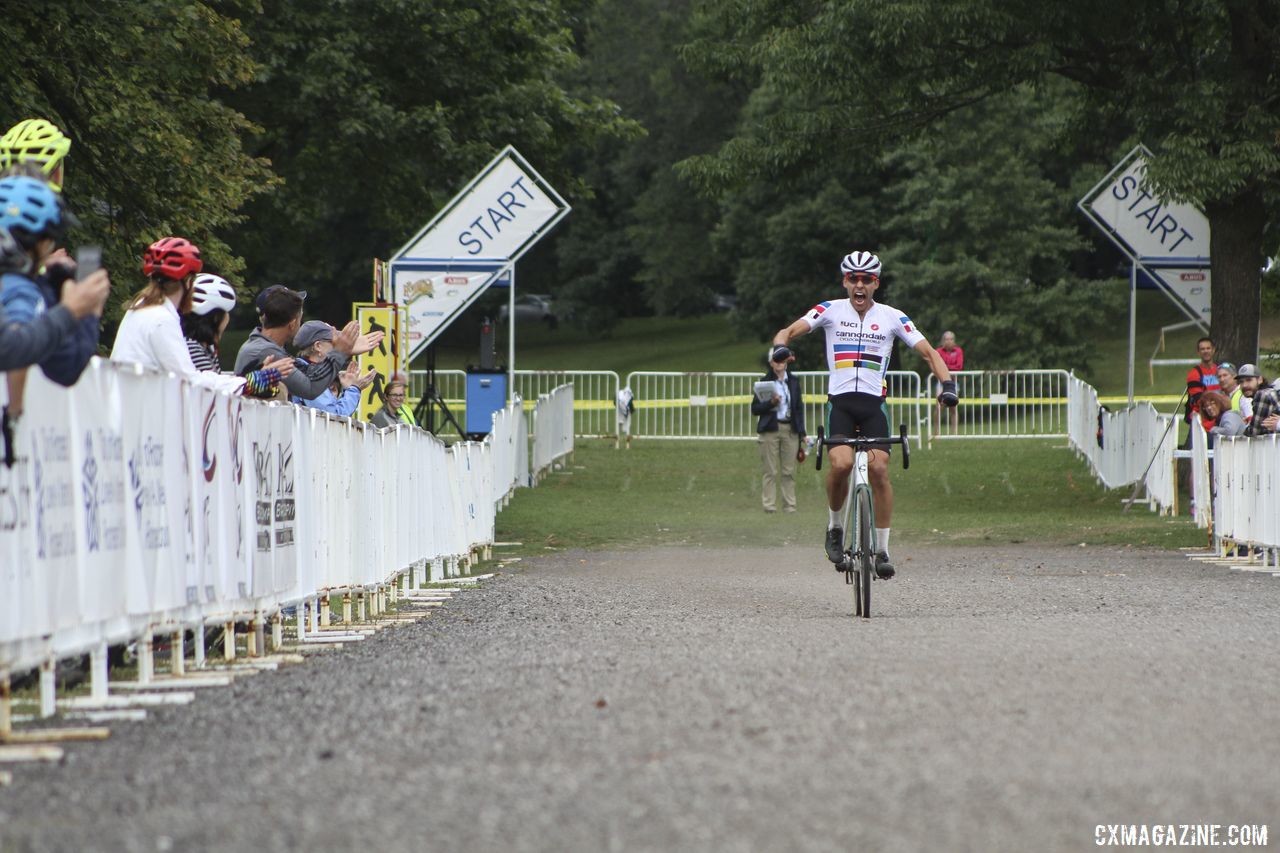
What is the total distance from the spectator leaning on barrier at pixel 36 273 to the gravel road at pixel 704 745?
4.19 feet

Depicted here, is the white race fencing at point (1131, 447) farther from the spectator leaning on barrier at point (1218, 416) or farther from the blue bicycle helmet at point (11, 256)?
the blue bicycle helmet at point (11, 256)

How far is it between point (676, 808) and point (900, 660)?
359 centimetres

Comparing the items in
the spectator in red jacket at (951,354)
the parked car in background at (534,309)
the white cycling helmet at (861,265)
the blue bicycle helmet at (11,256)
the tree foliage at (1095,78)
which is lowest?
the blue bicycle helmet at (11,256)

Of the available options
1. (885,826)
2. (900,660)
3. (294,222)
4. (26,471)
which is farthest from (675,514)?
(885,826)

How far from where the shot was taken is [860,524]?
39.2 ft

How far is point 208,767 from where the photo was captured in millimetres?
6059

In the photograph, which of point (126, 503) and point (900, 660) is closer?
point (126, 503)

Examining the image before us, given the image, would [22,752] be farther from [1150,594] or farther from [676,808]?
[1150,594]

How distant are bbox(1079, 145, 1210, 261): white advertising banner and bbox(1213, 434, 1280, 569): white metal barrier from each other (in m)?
5.69

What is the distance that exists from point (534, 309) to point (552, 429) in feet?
217

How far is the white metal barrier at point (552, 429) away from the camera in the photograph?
31.5 meters

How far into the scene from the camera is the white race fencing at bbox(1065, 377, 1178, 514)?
2514 cm

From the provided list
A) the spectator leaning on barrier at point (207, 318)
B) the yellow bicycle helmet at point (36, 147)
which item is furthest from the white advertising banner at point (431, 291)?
the yellow bicycle helmet at point (36, 147)

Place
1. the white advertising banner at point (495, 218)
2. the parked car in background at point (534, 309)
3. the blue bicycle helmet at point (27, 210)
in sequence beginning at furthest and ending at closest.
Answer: the parked car in background at point (534, 309) < the white advertising banner at point (495, 218) < the blue bicycle helmet at point (27, 210)
